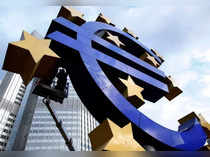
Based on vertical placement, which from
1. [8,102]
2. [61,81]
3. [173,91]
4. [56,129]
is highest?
[173,91]

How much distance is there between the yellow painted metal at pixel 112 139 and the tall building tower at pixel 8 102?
75.9m

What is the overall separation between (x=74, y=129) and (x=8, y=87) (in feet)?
111

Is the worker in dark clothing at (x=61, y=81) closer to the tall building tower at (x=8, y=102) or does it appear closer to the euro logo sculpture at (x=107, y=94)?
the euro logo sculpture at (x=107, y=94)

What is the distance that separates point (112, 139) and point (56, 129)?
62.4 meters

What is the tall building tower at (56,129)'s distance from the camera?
54.7 meters

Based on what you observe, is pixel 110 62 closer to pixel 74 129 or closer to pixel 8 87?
pixel 74 129

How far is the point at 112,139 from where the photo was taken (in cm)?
286

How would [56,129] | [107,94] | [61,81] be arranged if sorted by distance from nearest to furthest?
1. [107,94]
2. [61,81]
3. [56,129]

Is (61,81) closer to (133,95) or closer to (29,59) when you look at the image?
(29,59)

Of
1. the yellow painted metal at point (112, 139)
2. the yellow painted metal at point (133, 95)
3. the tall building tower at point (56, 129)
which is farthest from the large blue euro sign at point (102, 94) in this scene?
the tall building tower at point (56, 129)

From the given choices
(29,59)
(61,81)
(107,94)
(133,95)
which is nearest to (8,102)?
(61,81)

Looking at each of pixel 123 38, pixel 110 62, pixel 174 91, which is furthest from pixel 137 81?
pixel 123 38

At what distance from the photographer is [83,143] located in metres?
60.6

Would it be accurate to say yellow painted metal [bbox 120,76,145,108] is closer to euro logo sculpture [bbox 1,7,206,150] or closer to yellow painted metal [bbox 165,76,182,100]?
euro logo sculpture [bbox 1,7,206,150]
